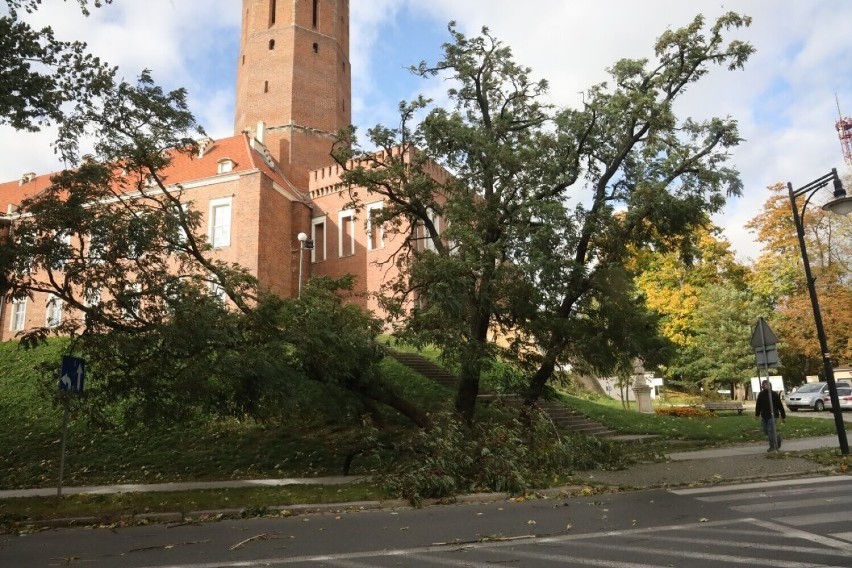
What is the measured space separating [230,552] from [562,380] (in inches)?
434

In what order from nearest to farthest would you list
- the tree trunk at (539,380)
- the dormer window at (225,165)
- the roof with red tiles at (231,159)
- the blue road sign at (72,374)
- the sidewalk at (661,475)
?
the blue road sign at (72,374), the sidewalk at (661,475), the tree trunk at (539,380), the dormer window at (225,165), the roof with red tiles at (231,159)

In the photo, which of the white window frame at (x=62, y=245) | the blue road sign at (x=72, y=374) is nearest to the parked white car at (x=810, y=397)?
the blue road sign at (x=72, y=374)

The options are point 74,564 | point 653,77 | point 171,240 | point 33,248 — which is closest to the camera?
point 74,564

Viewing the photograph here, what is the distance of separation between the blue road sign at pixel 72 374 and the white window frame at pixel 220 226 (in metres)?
25.2

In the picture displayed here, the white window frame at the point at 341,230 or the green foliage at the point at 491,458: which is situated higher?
the white window frame at the point at 341,230

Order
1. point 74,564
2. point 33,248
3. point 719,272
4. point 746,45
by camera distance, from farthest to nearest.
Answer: point 719,272, point 746,45, point 33,248, point 74,564

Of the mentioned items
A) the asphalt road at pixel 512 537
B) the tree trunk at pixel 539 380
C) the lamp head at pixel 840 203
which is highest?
the lamp head at pixel 840 203

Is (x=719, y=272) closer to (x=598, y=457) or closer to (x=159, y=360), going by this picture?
(x=598, y=457)

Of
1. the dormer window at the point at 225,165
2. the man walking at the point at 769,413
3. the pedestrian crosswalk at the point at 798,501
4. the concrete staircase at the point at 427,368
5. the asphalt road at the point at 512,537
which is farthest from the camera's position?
the dormer window at the point at 225,165

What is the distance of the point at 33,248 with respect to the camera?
10.4m

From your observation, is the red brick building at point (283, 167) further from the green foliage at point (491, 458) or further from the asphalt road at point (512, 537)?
the asphalt road at point (512, 537)

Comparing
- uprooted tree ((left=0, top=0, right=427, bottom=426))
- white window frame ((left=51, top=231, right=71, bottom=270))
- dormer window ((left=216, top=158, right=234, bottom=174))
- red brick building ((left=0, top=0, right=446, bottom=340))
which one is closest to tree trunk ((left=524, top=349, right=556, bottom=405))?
uprooted tree ((left=0, top=0, right=427, bottom=426))

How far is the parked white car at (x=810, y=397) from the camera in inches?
1225

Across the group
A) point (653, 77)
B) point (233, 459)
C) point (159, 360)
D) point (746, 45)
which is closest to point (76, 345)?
point (159, 360)
